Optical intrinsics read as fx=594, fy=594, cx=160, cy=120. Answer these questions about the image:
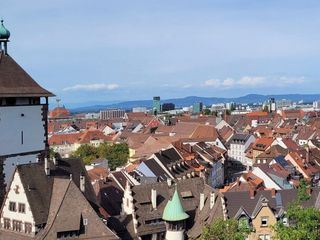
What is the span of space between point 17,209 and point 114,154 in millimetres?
82925

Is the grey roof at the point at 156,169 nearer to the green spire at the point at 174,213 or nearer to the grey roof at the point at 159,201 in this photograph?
the grey roof at the point at 159,201

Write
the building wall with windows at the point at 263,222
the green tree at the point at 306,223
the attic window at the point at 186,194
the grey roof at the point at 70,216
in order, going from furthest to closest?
the attic window at the point at 186,194 → the building wall with windows at the point at 263,222 → the green tree at the point at 306,223 → the grey roof at the point at 70,216

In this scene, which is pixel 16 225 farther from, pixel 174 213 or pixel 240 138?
pixel 240 138

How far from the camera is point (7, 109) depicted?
52344mm

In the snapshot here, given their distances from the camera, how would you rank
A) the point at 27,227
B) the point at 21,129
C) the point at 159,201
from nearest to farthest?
1. the point at 27,227
2. the point at 21,129
3. the point at 159,201

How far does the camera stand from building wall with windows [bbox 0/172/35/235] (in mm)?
48750

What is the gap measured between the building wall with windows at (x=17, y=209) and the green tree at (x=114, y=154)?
77.1 meters

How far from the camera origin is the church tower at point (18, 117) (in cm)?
5200

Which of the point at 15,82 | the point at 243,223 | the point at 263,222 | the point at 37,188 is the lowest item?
the point at 263,222

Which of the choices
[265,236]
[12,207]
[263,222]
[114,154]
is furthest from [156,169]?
[12,207]

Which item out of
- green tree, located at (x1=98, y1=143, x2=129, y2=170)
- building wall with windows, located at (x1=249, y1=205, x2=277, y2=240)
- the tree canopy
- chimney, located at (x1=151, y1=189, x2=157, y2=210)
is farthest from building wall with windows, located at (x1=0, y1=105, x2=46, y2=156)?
green tree, located at (x1=98, y1=143, x2=129, y2=170)

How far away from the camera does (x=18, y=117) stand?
53.3 metres

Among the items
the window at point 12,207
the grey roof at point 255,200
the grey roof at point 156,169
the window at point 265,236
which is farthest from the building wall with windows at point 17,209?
the grey roof at point 156,169

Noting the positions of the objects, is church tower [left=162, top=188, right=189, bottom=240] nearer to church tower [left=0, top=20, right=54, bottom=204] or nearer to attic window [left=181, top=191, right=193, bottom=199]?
attic window [left=181, top=191, right=193, bottom=199]
